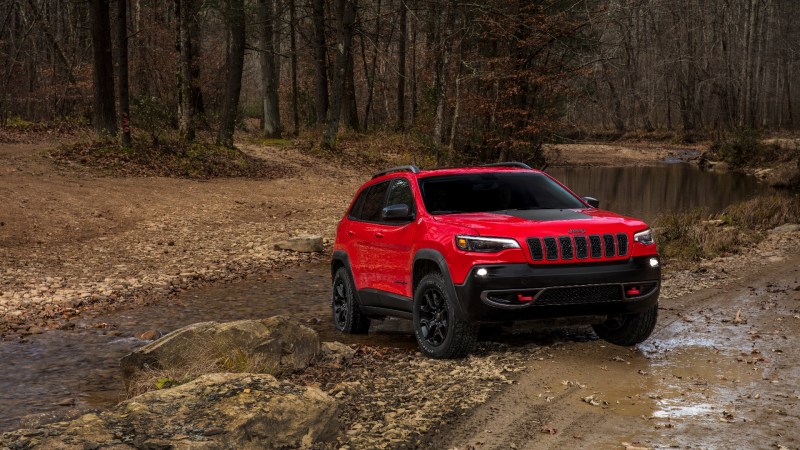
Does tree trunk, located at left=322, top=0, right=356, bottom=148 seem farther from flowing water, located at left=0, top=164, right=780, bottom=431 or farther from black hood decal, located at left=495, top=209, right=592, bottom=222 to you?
black hood decal, located at left=495, top=209, right=592, bottom=222

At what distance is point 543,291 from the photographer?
758 cm

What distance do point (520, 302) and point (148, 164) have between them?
1834 cm

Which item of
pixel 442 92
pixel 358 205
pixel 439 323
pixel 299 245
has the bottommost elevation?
pixel 299 245

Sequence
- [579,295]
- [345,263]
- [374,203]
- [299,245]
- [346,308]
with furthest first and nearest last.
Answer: [299,245], [346,308], [345,263], [374,203], [579,295]

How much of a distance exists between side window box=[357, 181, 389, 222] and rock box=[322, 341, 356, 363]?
160cm

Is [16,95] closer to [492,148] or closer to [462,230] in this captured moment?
[492,148]

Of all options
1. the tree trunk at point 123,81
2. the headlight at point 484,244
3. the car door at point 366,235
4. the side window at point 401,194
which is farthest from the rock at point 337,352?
the tree trunk at point 123,81

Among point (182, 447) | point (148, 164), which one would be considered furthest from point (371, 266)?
point (148, 164)

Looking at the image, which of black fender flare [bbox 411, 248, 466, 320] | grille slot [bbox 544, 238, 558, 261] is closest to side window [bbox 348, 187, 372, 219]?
black fender flare [bbox 411, 248, 466, 320]

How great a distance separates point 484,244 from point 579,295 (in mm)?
956

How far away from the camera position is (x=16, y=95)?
121 ft

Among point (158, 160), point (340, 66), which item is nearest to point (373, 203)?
point (158, 160)

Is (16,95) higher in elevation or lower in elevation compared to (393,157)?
higher

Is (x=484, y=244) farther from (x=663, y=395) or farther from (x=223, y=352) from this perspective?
(x=223, y=352)
